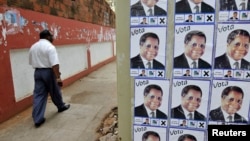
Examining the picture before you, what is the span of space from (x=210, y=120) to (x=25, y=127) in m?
3.35

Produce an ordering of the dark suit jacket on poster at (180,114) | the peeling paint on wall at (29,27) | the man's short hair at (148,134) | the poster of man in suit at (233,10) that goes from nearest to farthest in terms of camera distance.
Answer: the poster of man in suit at (233,10) → the dark suit jacket on poster at (180,114) → the man's short hair at (148,134) → the peeling paint on wall at (29,27)

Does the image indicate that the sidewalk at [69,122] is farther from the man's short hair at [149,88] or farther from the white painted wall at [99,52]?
the white painted wall at [99,52]

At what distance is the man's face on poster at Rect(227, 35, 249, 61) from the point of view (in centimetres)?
153

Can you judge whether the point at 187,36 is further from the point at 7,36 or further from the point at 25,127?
the point at 7,36

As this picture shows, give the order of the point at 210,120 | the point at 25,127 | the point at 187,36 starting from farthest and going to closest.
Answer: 1. the point at 25,127
2. the point at 210,120
3. the point at 187,36

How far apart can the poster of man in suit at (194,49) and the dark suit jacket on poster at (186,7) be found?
0.36 ft

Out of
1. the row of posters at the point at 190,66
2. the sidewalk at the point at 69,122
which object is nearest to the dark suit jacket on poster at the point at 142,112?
the row of posters at the point at 190,66

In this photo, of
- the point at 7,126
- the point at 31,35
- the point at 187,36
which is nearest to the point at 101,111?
the point at 7,126

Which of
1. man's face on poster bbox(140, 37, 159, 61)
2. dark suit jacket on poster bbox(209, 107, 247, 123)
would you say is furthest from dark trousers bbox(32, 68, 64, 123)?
dark suit jacket on poster bbox(209, 107, 247, 123)

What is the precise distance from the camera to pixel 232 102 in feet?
5.34

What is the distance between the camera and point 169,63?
1.66 meters

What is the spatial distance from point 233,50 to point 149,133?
0.96 m

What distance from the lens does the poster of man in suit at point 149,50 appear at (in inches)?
64.6

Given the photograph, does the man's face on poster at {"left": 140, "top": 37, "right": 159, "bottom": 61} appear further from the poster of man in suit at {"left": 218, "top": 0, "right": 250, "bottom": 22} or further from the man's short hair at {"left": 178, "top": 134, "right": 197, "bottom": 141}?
the man's short hair at {"left": 178, "top": 134, "right": 197, "bottom": 141}
